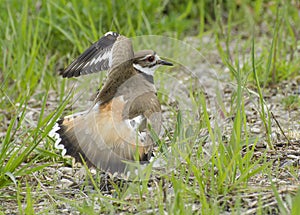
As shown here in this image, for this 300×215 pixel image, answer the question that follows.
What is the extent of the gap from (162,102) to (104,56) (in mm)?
1287

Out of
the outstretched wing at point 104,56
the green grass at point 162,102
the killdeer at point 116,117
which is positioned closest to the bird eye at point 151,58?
the killdeer at point 116,117

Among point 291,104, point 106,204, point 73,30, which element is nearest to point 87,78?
point 73,30

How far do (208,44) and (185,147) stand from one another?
2.69 metres

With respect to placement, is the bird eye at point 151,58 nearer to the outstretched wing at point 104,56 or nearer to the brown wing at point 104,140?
the outstretched wing at point 104,56

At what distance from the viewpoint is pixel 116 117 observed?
12.9 ft

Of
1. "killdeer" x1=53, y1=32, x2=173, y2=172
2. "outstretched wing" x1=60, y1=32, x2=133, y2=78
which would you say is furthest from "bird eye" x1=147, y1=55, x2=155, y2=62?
"outstretched wing" x1=60, y1=32, x2=133, y2=78

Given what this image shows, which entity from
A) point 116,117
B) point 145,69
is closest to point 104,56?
point 145,69

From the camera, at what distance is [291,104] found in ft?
16.6

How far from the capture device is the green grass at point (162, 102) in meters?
3.61

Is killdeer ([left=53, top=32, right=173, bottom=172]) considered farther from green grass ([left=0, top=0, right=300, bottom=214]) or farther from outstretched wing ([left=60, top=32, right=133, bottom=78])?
green grass ([left=0, top=0, right=300, bottom=214])

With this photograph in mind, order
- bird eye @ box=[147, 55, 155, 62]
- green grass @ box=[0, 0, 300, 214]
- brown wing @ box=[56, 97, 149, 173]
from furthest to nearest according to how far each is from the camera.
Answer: bird eye @ box=[147, 55, 155, 62]
brown wing @ box=[56, 97, 149, 173]
green grass @ box=[0, 0, 300, 214]

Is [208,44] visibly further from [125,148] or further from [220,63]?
[125,148]

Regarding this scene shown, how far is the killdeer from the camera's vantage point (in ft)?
Answer: 12.8

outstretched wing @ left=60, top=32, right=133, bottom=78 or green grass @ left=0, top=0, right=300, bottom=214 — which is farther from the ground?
outstretched wing @ left=60, top=32, right=133, bottom=78
